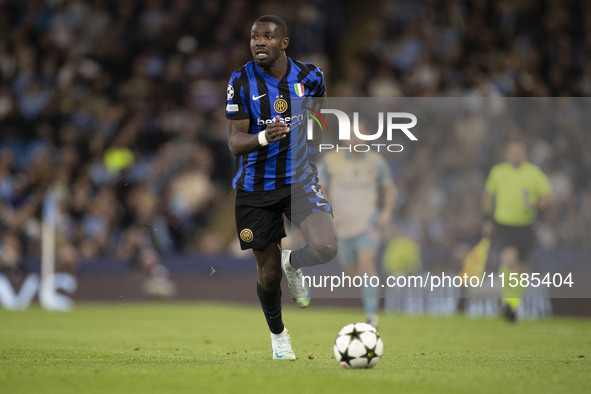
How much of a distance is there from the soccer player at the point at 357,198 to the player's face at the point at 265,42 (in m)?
4.02

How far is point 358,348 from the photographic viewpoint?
6.66 m

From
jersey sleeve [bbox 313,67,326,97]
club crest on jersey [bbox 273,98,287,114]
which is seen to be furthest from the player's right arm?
jersey sleeve [bbox 313,67,326,97]

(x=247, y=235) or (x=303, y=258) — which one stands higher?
(x=247, y=235)

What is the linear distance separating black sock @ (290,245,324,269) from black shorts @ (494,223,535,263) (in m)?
6.00

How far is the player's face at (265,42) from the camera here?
7.26 meters

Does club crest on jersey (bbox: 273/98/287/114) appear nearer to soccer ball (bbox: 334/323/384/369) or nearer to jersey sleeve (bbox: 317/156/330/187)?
soccer ball (bbox: 334/323/384/369)

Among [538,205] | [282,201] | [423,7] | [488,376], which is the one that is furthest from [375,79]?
[488,376]

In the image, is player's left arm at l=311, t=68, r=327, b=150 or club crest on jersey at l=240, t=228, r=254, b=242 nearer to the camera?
club crest on jersey at l=240, t=228, r=254, b=242

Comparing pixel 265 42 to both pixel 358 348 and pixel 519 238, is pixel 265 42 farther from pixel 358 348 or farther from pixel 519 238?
pixel 519 238

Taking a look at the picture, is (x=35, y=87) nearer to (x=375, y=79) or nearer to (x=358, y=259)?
(x=375, y=79)

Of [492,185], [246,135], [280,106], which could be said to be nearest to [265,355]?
[246,135]

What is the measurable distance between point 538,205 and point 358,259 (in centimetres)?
319

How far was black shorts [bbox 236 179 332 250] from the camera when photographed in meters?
7.29

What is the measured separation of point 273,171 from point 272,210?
1.00 ft
